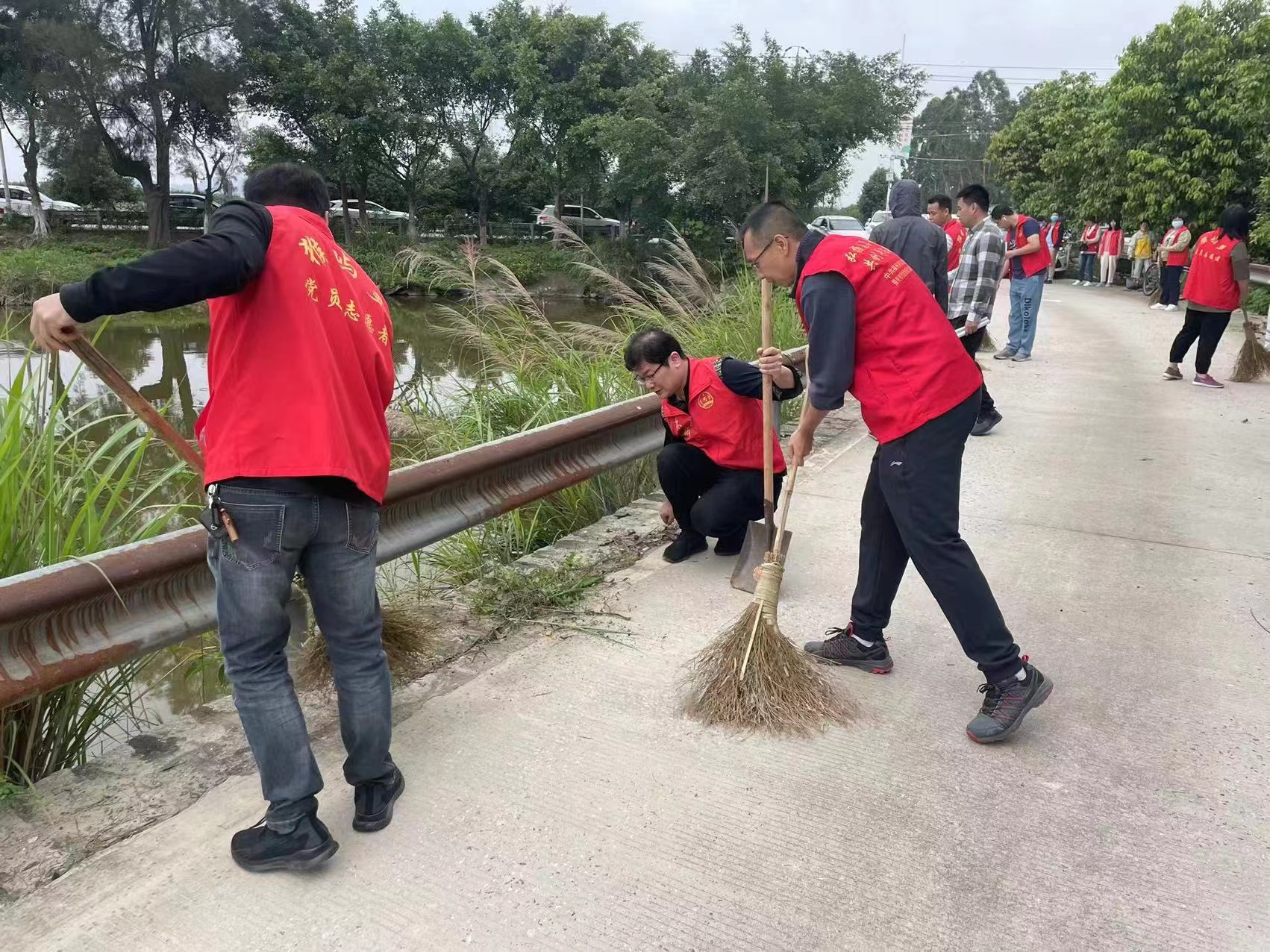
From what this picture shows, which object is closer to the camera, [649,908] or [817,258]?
[649,908]

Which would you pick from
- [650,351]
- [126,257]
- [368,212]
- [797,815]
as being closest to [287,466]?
[797,815]

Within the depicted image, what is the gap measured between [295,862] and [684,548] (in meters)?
2.62

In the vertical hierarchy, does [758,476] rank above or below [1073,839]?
above

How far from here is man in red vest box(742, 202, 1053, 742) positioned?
Answer: 3.10m

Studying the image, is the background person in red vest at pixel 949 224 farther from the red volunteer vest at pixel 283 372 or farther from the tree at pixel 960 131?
the tree at pixel 960 131

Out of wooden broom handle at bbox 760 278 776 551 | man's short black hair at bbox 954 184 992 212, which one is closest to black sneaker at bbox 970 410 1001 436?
man's short black hair at bbox 954 184 992 212

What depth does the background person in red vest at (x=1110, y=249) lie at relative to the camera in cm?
2338

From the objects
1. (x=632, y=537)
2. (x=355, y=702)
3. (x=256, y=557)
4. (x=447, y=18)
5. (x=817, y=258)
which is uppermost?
(x=447, y=18)

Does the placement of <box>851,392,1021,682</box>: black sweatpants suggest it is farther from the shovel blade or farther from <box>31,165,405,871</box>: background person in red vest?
<box>31,165,405,871</box>: background person in red vest

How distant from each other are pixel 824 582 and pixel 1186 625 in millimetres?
1432

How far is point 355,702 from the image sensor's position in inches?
101

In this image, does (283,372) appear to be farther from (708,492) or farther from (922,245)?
(922,245)

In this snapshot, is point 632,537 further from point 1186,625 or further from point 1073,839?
point 1073,839

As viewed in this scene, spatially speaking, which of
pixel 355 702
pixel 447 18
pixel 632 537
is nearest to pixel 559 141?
pixel 447 18
